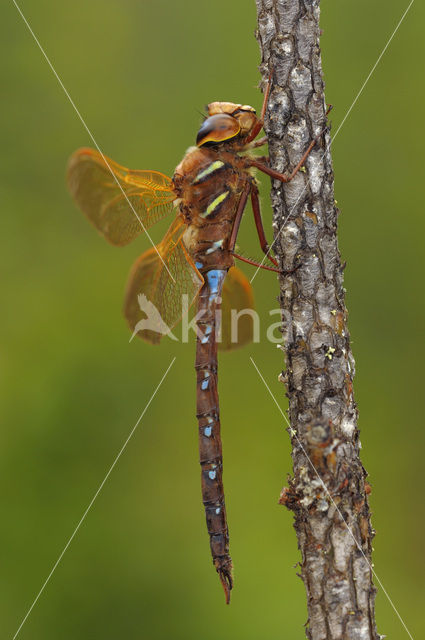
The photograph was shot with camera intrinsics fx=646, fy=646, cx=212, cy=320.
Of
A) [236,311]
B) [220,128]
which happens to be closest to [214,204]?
[220,128]

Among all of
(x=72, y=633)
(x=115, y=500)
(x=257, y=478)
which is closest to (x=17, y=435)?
(x=115, y=500)

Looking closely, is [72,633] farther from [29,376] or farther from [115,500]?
[29,376]

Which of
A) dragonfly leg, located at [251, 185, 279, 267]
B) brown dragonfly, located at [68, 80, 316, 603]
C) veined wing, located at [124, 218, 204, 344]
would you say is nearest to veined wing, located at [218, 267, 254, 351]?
brown dragonfly, located at [68, 80, 316, 603]

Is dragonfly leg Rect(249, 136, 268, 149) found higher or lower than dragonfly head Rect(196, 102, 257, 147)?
lower

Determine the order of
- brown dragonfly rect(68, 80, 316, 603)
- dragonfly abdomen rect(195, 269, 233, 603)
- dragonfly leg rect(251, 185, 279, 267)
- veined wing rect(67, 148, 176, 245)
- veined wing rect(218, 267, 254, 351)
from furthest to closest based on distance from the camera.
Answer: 1. veined wing rect(218, 267, 254, 351)
2. veined wing rect(67, 148, 176, 245)
3. dragonfly leg rect(251, 185, 279, 267)
4. brown dragonfly rect(68, 80, 316, 603)
5. dragonfly abdomen rect(195, 269, 233, 603)

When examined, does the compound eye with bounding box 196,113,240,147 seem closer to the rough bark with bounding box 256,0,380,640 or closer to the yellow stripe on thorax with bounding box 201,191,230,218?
the yellow stripe on thorax with bounding box 201,191,230,218
